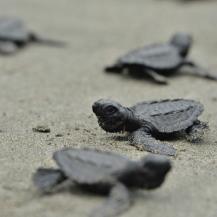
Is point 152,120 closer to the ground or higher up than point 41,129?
higher up

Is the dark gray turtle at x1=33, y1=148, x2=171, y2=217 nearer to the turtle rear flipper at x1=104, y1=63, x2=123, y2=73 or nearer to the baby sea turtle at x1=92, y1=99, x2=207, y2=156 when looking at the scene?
the baby sea turtle at x1=92, y1=99, x2=207, y2=156

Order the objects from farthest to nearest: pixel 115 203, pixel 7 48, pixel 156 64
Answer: pixel 7 48 → pixel 156 64 → pixel 115 203

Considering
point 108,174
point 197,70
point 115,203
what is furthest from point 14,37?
point 115,203

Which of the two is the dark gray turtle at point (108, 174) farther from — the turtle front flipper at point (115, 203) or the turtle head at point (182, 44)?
the turtle head at point (182, 44)

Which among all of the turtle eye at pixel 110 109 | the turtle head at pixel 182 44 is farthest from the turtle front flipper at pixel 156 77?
the turtle eye at pixel 110 109

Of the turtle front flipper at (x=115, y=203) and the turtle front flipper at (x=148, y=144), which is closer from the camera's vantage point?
the turtle front flipper at (x=115, y=203)

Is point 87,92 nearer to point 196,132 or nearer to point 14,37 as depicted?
point 196,132

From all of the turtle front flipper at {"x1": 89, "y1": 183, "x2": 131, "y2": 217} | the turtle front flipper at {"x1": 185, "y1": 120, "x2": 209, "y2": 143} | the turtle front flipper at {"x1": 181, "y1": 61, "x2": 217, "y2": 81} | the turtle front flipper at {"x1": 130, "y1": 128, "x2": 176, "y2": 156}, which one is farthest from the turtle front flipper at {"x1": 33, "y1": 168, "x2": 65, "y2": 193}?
the turtle front flipper at {"x1": 181, "y1": 61, "x2": 217, "y2": 81}
